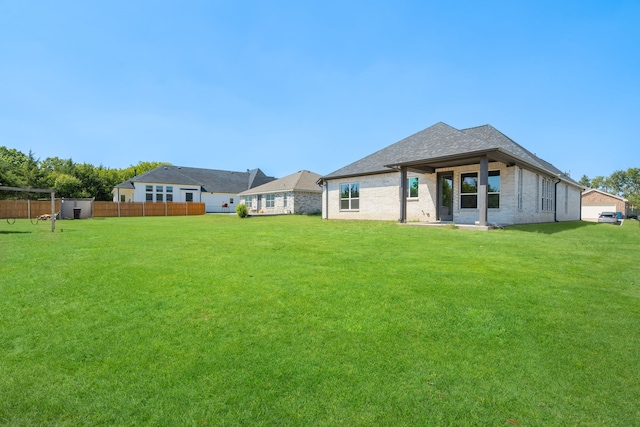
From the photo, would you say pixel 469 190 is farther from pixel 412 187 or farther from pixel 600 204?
pixel 600 204

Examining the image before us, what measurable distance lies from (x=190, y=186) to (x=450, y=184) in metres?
33.4

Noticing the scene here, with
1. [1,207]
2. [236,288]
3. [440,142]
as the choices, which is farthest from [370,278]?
[1,207]

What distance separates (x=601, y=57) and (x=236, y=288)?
17.2 m

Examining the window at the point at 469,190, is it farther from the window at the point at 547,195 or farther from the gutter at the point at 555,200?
the gutter at the point at 555,200

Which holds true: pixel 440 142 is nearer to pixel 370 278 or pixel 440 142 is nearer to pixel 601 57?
pixel 601 57

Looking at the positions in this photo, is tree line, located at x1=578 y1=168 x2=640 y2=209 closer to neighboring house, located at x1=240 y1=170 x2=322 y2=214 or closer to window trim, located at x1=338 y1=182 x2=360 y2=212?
neighboring house, located at x1=240 y1=170 x2=322 y2=214

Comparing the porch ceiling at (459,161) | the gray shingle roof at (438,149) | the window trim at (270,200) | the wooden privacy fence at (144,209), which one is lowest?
the wooden privacy fence at (144,209)

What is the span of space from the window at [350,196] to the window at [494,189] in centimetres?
797

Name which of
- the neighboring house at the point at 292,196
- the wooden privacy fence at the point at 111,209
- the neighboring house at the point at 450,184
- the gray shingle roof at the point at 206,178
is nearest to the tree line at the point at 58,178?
the gray shingle roof at the point at 206,178

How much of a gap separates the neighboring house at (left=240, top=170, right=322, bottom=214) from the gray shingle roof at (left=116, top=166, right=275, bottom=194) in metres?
10.5

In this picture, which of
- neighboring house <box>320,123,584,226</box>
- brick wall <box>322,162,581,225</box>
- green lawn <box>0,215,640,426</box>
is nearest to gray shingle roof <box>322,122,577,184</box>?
neighboring house <box>320,123,584,226</box>

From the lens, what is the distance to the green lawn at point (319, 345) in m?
2.10

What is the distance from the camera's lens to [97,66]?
12.3 metres

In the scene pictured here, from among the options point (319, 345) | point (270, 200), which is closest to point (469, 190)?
point (319, 345)
